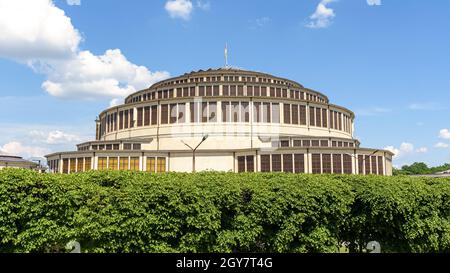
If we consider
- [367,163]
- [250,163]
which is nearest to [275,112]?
[250,163]

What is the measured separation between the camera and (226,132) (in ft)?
226

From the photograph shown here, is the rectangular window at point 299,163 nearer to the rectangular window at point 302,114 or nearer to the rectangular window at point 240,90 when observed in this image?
the rectangular window at point 302,114

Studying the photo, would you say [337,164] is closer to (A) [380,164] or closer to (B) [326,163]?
(B) [326,163]

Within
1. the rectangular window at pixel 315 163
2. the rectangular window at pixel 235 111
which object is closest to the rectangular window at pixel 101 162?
the rectangular window at pixel 235 111

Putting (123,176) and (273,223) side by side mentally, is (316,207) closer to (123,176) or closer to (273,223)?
(273,223)

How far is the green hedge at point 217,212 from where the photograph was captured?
18297 mm

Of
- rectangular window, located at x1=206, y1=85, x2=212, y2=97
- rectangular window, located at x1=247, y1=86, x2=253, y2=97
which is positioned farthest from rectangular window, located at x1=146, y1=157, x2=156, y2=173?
rectangular window, located at x1=247, y1=86, x2=253, y2=97

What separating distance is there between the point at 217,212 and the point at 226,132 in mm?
48810

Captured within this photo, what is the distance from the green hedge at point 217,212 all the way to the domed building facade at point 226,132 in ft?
113

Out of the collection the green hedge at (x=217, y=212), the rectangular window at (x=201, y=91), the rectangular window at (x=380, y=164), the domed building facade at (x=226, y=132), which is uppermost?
the rectangular window at (x=201, y=91)
